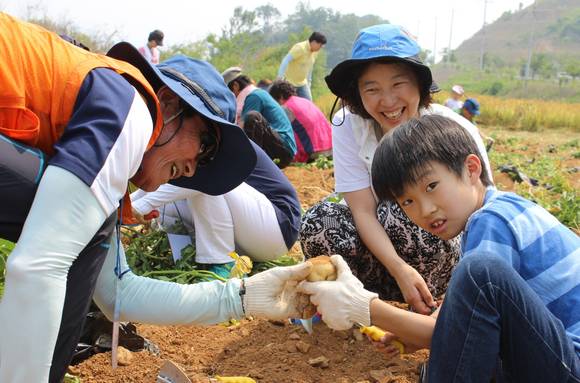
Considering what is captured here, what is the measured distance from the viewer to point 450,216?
1743 millimetres

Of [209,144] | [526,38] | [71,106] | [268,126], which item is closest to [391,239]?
[209,144]

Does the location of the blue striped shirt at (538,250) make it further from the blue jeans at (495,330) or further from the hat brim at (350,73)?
the hat brim at (350,73)

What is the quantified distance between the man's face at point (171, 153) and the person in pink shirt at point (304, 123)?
481 cm

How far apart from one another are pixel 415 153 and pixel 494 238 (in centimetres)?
34

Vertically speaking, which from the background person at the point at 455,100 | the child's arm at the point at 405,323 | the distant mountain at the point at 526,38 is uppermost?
the child's arm at the point at 405,323

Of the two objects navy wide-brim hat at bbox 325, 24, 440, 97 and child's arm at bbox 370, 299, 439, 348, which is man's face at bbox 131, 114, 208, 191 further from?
navy wide-brim hat at bbox 325, 24, 440, 97

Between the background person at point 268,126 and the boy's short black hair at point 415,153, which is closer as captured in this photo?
the boy's short black hair at point 415,153

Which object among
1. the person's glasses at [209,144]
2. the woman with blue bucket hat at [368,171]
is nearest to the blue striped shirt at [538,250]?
the woman with blue bucket hat at [368,171]

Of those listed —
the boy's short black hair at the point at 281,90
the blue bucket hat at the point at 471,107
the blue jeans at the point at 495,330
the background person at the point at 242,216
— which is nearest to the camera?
the blue jeans at the point at 495,330

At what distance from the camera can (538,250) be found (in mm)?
1566

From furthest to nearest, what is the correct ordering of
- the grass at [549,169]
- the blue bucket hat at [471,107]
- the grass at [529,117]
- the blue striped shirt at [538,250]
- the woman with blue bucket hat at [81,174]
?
the grass at [529,117] → the blue bucket hat at [471,107] → the grass at [549,169] → the blue striped shirt at [538,250] → the woman with blue bucket hat at [81,174]

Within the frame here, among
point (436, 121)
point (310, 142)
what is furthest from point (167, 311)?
point (310, 142)

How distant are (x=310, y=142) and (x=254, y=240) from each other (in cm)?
390

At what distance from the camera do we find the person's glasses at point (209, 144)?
74.4 inches
